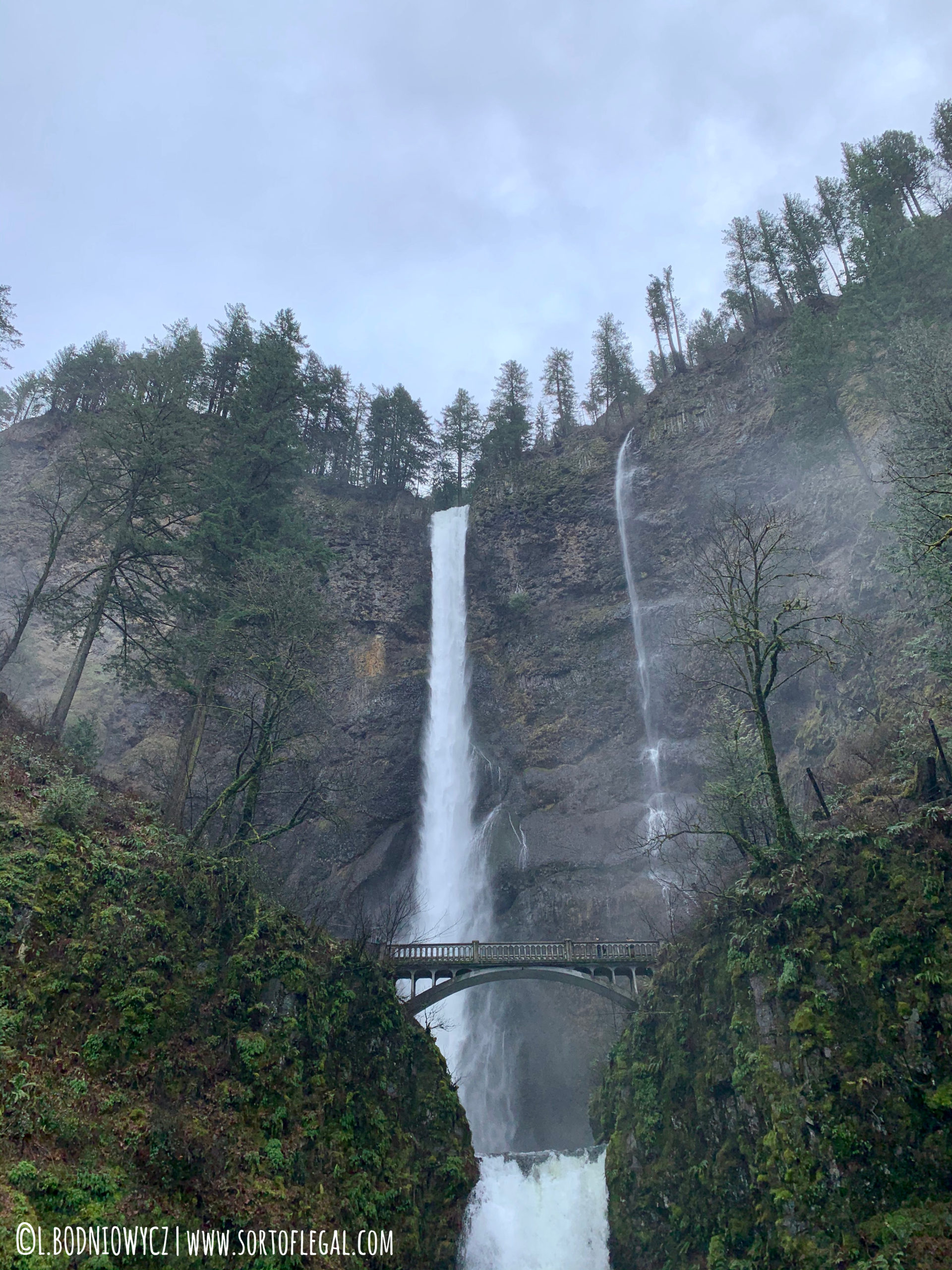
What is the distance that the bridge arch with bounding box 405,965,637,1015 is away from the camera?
21703 mm

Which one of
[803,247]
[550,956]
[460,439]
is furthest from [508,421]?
[550,956]

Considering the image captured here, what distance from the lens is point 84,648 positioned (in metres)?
17.8

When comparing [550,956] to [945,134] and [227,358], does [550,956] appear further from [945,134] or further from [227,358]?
[945,134]

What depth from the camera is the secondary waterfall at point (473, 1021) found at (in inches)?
671

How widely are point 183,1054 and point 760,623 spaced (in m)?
29.2

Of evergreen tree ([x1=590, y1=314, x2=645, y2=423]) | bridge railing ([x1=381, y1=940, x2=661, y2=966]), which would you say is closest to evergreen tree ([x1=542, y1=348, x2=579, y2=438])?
evergreen tree ([x1=590, y1=314, x2=645, y2=423])

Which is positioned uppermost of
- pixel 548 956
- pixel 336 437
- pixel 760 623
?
pixel 336 437

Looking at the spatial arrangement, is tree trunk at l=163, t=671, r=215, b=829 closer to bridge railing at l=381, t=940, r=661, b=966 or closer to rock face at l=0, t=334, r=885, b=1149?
rock face at l=0, t=334, r=885, b=1149

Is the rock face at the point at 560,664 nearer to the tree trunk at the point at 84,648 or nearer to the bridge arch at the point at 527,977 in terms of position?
the bridge arch at the point at 527,977

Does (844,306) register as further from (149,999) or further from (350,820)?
(149,999)

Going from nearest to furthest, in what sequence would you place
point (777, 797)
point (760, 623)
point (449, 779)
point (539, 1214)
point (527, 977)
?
point (777, 797) < point (539, 1214) < point (527, 977) < point (760, 623) < point (449, 779)

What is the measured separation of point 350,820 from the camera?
32.0m

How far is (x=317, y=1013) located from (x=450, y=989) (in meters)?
9.30

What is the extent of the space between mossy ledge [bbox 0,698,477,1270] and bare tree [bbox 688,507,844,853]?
9.61m
